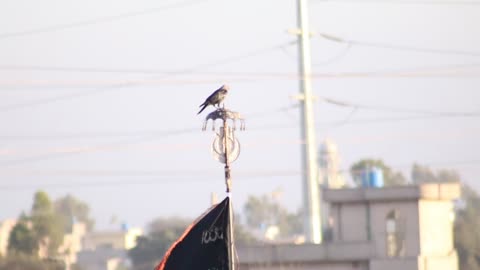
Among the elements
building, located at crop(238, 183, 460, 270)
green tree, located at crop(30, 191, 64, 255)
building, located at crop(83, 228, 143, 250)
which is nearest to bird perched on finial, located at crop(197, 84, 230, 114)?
building, located at crop(238, 183, 460, 270)

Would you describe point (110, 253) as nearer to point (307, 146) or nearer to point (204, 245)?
point (307, 146)

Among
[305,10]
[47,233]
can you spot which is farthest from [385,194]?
[47,233]

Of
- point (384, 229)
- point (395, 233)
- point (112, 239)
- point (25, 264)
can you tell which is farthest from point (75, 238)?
point (384, 229)

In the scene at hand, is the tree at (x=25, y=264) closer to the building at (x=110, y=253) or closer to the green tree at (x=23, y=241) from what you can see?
the green tree at (x=23, y=241)

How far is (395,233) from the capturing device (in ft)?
148

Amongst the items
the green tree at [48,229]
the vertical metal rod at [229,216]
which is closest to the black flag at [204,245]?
the vertical metal rod at [229,216]

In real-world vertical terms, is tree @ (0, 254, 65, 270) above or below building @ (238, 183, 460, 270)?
below

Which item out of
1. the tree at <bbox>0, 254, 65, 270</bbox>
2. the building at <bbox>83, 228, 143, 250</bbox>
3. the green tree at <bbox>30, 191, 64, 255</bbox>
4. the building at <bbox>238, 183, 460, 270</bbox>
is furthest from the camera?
the building at <bbox>83, 228, 143, 250</bbox>

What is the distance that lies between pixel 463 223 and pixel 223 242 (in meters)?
83.8

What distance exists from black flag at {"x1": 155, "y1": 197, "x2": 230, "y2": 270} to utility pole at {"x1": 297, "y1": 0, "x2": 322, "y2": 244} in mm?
51927

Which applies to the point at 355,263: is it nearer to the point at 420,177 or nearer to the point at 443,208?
the point at 443,208

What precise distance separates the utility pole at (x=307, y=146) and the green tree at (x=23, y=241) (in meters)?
32.0

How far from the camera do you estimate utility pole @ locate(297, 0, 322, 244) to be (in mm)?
65438

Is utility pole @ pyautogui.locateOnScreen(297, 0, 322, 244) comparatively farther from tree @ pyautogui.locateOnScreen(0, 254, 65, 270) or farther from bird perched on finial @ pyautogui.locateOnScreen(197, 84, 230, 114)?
bird perched on finial @ pyautogui.locateOnScreen(197, 84, 230, 114)
